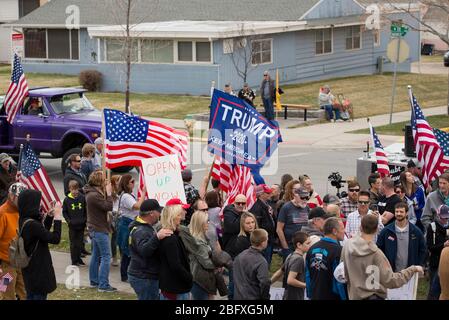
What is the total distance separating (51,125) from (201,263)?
11.9 meters

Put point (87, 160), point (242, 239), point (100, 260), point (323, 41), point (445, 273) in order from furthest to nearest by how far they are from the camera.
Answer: point (323, 41) < point (87, 160) < point (100, 260) < point (242, 239) < point (445, 273)

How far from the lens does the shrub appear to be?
39.5m

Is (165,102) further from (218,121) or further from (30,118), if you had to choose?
(218,121)

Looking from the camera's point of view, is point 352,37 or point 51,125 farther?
point 352,37

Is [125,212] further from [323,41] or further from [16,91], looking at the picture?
[323,41]

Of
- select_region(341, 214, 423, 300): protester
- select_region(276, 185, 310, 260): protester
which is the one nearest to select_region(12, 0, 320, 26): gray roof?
select_region(276, 185, 310, 260): protester

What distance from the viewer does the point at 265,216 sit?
13.9 meters

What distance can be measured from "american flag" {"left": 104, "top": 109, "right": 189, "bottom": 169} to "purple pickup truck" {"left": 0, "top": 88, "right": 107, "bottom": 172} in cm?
698

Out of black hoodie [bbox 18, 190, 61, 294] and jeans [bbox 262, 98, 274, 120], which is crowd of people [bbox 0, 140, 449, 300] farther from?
jeans [bbox 262, 98, 274, 120]

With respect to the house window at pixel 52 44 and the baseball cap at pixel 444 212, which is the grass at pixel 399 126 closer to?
the house window at pixel 52 44

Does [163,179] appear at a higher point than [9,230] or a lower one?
higher

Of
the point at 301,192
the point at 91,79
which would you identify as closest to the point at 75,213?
the point at 301,192

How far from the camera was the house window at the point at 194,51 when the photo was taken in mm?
37875

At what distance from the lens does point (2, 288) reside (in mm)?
12109
